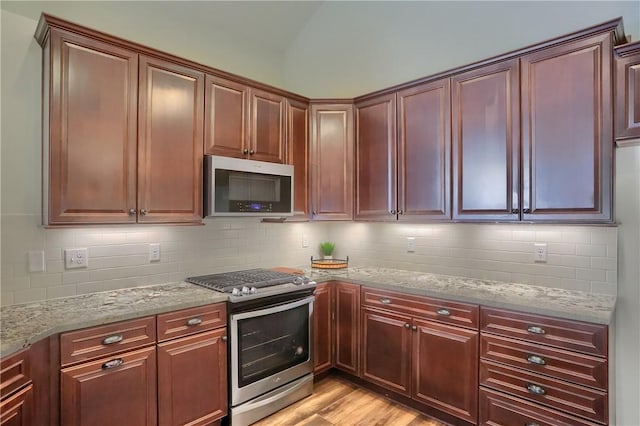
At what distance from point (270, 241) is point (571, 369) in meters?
2.30

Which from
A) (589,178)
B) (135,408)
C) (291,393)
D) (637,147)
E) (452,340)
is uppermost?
(637,147)

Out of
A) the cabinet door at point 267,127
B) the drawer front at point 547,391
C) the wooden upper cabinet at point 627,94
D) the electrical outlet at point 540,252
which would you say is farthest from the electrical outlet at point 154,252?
the wooden upper cabinet at point 627,94

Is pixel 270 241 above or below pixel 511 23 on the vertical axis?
below

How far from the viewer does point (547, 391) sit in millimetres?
1852

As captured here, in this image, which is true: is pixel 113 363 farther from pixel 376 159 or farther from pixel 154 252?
pixel 376 159

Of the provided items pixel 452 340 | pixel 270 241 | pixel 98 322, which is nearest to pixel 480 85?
pixel 452 340

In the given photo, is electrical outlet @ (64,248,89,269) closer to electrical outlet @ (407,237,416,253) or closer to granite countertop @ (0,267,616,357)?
granite countertop @ (0,267,616,357)

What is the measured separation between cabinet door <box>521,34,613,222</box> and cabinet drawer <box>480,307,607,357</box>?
23.3 inches

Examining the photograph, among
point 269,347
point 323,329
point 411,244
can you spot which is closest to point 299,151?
point 411,244

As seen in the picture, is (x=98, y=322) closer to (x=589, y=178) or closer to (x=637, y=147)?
(x=589, y=178)

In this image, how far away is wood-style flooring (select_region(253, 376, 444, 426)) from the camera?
2.34m

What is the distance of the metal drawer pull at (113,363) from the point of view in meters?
1.73

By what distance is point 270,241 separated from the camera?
3225mm

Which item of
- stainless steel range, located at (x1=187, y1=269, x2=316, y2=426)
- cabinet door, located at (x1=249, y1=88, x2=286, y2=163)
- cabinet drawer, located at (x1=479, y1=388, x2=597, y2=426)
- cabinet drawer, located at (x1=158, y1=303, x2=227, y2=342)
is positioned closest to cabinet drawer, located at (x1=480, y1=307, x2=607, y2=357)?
cabinet drawer, located at (x1=479, y1=388, x2=597, y2=426)
